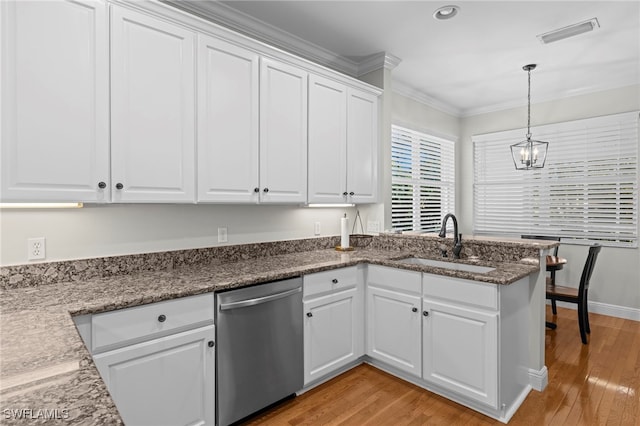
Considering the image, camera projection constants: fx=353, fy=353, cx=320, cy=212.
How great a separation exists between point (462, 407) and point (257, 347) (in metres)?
1.44

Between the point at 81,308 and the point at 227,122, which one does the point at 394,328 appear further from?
the point at 81,308

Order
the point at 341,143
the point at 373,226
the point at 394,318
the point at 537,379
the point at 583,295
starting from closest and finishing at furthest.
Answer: the point at 537,379, the point at 394,318, the point at 341,143, the point at 583,295, the point at 373,226

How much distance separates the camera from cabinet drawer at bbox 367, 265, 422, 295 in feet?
8.27

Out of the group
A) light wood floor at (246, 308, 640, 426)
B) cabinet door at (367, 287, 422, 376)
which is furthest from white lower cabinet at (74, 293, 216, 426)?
cabinet door at (367, 287, 422, 376)

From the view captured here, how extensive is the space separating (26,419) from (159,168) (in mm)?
1532

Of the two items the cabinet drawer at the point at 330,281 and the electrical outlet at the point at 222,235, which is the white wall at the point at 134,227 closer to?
the electrical outlet at the point at 222,235

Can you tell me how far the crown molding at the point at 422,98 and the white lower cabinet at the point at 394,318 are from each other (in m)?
2.58

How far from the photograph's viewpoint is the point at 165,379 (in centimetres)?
177

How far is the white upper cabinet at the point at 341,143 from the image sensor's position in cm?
291

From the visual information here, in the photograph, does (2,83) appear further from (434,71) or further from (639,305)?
(639,305)

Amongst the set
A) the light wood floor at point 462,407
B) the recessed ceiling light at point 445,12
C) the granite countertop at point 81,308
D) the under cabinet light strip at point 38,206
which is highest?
the recessed ceiling light at point 445,12

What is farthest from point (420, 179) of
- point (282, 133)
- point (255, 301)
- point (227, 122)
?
point (255, 301)

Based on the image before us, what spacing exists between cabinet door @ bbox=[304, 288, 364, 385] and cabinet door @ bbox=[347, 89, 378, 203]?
3.21ft

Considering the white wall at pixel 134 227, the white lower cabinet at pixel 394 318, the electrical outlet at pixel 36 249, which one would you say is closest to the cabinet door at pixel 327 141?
the white wall at pixel 134 227
